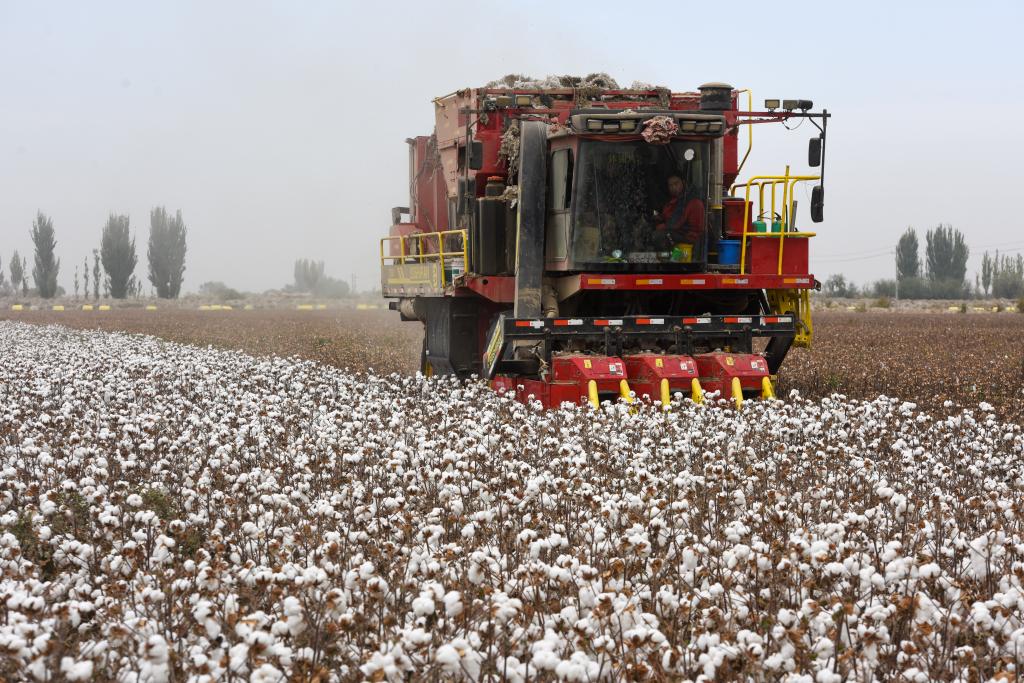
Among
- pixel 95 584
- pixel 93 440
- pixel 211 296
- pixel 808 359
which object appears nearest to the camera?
pixel 95 584

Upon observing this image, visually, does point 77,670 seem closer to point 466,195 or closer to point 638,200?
point 638,200

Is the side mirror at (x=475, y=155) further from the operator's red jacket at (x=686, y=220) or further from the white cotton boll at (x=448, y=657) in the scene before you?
the white cotton boll at (x=448, y=657)

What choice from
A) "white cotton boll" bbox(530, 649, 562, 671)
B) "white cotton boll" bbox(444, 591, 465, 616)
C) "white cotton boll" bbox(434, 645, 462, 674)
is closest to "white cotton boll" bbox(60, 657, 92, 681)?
"white cotton boll" bbox(434, 645, 462, 674)

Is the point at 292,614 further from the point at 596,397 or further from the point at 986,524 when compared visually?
the point at 596,397

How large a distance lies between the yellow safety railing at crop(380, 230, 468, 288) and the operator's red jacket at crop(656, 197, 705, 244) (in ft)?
8.44

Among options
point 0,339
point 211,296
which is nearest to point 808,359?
point 0,339

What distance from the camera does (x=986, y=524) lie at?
23.6 ft

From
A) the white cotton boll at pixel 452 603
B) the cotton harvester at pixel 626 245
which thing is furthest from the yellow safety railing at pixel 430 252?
the white cotton boll at pixel 452 603

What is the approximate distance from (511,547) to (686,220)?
845 cm

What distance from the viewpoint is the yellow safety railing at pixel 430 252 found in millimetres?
15930

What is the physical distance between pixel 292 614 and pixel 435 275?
1226 cm

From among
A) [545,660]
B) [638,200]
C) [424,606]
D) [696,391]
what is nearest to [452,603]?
[424,606]

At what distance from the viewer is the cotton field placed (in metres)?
4.41

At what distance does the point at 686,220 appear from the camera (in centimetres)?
1435
